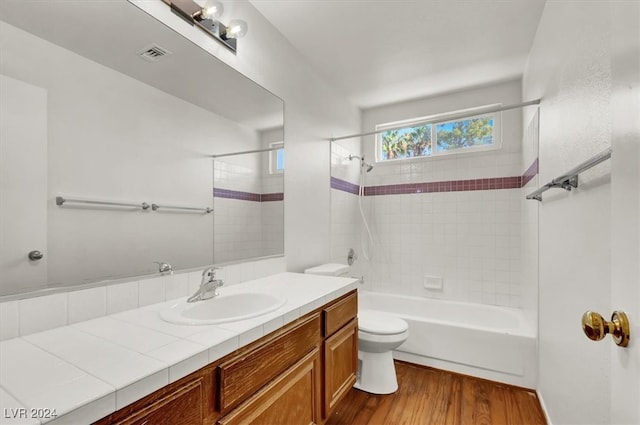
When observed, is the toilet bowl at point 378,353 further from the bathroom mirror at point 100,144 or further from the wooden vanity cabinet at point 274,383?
the bathroom mirror at point 100,144

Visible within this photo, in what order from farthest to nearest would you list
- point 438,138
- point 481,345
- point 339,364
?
point 438,138 < point 481,345 < point 339,364

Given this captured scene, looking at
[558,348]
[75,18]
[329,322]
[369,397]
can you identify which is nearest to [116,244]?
[75,18]

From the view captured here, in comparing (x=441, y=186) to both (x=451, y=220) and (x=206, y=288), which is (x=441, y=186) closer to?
(x=451, y=220)

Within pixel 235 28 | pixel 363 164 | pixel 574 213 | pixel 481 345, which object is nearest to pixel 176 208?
pixel 235 28

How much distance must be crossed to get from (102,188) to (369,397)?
76.8 inches

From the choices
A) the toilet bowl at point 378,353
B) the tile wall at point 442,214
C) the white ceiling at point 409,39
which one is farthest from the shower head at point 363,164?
the toilet bowl at point 378,353

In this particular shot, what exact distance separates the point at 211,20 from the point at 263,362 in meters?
1.63

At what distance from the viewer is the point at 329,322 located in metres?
1.49

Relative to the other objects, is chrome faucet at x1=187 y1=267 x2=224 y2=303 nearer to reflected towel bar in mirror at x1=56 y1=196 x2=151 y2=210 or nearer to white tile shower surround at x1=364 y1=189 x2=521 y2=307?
reflected towel bar in mirror at x1=56 y1=196 x2=151 y2=210

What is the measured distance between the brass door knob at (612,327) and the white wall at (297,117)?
1726 millimetres

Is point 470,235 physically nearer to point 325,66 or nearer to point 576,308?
point 576,308

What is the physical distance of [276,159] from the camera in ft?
6.64

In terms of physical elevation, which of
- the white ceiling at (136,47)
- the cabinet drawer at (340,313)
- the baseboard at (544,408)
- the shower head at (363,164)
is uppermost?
the white ceiling at (136,47)

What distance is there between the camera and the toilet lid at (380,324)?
205 centimetres
